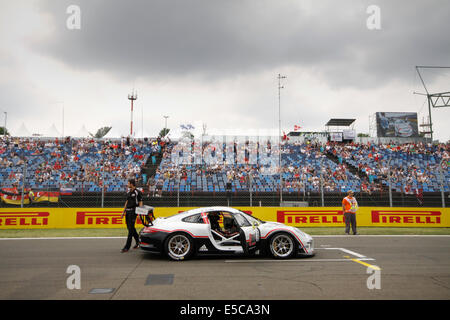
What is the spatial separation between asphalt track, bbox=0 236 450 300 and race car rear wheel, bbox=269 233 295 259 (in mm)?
276

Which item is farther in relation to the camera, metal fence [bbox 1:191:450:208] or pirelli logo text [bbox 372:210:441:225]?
pirelli logo text [bbox 372:210:441:225]

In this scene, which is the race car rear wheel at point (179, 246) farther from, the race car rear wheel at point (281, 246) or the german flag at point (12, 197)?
Answer: the german flag at point (12, 197)

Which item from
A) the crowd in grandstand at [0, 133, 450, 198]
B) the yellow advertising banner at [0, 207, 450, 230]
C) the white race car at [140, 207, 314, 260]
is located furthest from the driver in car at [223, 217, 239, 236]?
the crowd in grandstand at [0, 133, 450, 198]

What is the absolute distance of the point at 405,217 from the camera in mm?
15109

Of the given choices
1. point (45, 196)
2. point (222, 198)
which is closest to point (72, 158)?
point (45, 196)

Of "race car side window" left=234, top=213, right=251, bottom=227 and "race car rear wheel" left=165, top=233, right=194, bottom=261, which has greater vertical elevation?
"race car side window" left=234, top=213, right=251, bottom=227

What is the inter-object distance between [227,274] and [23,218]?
1174 cm

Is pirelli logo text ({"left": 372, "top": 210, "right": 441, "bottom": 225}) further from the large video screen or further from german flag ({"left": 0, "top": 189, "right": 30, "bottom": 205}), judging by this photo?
the large video screen

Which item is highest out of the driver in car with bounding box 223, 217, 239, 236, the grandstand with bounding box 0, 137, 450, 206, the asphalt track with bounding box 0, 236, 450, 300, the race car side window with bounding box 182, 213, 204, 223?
the grandstand with bounding box 0, 137, 450, 206

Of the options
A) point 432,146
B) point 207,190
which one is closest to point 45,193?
point 207,190

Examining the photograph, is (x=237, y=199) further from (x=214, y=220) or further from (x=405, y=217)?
(x=214, y=220)

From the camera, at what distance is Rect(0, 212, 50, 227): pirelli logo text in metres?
14.0

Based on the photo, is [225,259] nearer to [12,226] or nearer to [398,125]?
[12,226]
